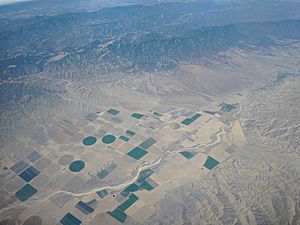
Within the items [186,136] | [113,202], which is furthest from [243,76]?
[113,202]

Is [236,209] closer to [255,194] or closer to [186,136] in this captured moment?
[255,194]

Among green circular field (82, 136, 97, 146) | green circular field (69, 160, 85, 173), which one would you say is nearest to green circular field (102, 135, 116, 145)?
green circular field (82, 136, 97, 146)

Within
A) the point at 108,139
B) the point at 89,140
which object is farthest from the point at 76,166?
the point at 108,139

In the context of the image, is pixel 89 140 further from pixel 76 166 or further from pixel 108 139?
pixel 76 166

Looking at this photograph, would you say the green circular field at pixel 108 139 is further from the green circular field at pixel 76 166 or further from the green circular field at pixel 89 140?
the green circular field at pixel 76 166

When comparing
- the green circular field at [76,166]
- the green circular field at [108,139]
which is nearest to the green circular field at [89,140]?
the green circular field at [108,139]
